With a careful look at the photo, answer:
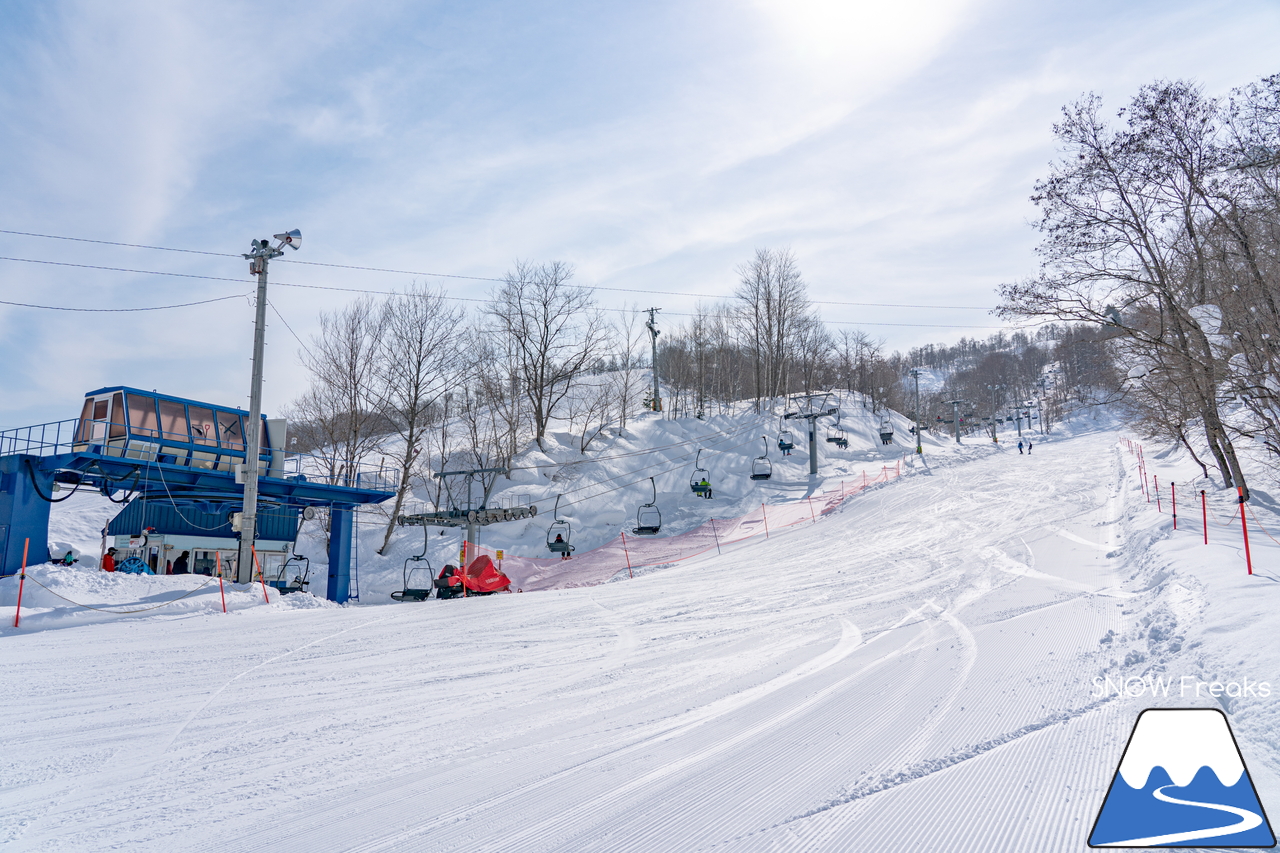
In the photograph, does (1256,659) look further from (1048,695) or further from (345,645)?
(345,645)

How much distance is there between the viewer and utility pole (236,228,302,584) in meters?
16.6

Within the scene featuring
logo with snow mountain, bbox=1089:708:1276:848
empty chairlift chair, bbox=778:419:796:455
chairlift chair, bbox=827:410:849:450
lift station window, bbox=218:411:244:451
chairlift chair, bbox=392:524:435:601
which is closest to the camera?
logo with snow mountain, bbox=1089:708:1276:848

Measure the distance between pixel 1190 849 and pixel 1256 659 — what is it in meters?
3.02

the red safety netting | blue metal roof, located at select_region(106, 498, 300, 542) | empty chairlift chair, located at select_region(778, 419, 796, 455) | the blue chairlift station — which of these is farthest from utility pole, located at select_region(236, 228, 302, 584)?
empty chairlift chair, located at select_region(778, 419, 796, 455)

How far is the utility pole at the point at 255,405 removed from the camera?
1656cm

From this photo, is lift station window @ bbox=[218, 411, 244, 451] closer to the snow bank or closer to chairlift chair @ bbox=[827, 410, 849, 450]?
the snow bank

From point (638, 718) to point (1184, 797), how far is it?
12.9 ft

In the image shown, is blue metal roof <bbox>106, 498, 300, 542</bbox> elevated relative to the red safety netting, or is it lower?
elevated

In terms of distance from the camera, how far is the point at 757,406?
56875mm

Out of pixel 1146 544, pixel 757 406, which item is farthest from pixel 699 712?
pixel 757 406

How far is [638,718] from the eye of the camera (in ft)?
20.0

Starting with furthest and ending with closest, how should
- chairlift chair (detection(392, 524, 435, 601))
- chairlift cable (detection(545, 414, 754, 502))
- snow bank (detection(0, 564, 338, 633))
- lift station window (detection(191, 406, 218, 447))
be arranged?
chairlift cable (detection(545, 414, 754, 502))
lift station window (detection(191, 406, 218, 447))
chairlift chair (detection(392, 524, 435, 601))
snow bank (detection(0, 564, 338, 633))

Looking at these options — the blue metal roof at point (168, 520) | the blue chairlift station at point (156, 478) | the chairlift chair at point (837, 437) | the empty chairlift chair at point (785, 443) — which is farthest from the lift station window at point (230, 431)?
the chairlift chair at point (837, 437)

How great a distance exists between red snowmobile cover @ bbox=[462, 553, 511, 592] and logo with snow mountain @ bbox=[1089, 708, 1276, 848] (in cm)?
1591
